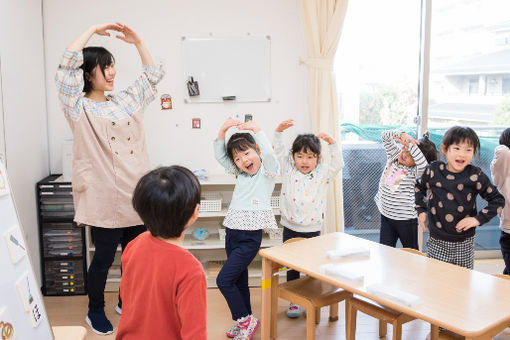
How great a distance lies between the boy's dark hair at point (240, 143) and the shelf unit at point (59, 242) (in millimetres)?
1289

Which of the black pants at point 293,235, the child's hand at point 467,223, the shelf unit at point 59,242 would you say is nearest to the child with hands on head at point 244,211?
the black pants at point 293,235

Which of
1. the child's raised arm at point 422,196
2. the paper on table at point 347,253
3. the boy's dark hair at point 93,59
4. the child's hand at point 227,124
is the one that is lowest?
the paper on table at point 347,253

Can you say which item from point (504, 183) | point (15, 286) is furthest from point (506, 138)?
point (15, 286)

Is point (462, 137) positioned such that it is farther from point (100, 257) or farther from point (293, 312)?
point (100, 257)

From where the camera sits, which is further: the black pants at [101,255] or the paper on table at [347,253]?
the black pants at [101,255]

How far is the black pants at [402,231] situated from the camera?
3.01 metres

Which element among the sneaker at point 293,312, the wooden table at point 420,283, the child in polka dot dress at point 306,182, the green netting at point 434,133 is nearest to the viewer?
the wooden table at point 420,283

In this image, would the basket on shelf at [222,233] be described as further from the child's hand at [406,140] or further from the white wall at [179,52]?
the child's hand at [406,140]

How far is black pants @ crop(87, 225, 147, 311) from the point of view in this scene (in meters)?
Result: 2.74

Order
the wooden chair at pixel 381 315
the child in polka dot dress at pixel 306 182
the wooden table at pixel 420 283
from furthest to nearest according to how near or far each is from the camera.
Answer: the child in polka dot dress at pixel 306 182
the wooden chair at pixel 381 315
the wooden table at pixel 420 283

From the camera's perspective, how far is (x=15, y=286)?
1.37m

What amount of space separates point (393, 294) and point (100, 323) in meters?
1.82

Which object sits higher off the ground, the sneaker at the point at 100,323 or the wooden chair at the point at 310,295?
the wooden chair at the point at 310,295

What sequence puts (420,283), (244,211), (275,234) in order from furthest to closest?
(275,234)
(244,211)
(420,283)
